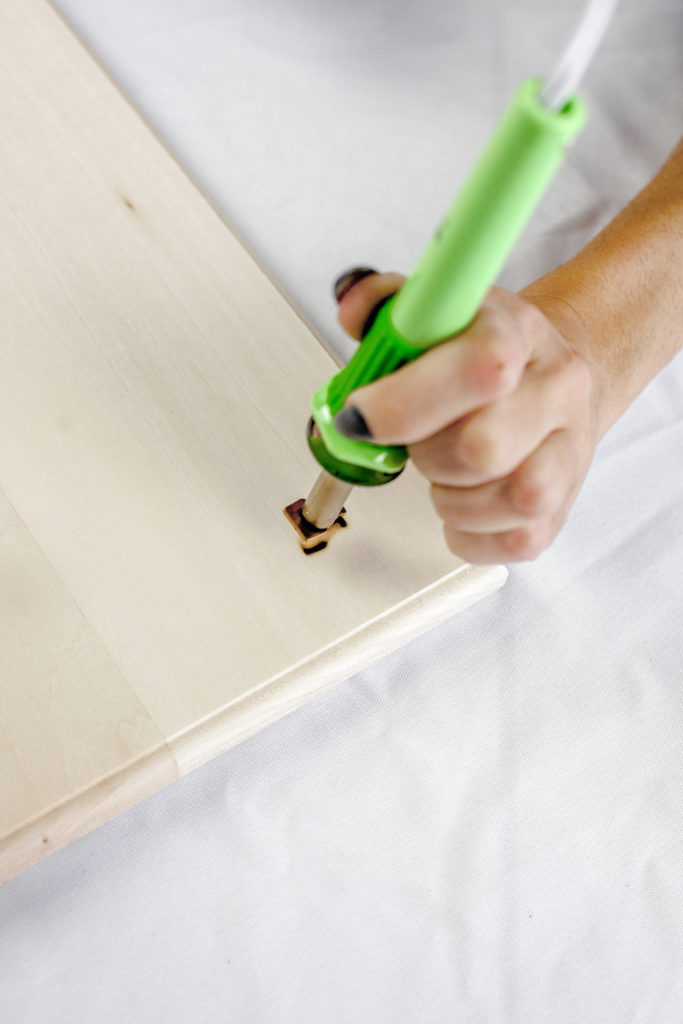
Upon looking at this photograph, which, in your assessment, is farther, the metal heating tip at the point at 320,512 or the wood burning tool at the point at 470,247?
the metal heating tip at the point at 320,512

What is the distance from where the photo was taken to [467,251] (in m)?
0.24

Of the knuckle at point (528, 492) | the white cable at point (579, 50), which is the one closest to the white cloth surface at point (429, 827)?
the knuckle at point (528, 492)

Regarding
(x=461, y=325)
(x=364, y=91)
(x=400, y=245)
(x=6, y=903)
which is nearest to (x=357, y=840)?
(x=6, y=903)

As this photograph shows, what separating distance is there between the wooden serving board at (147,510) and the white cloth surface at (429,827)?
0.19 ft

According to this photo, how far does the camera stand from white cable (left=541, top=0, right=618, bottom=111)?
200mm

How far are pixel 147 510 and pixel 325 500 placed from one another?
9 cm

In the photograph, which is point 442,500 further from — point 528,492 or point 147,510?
point 147,510

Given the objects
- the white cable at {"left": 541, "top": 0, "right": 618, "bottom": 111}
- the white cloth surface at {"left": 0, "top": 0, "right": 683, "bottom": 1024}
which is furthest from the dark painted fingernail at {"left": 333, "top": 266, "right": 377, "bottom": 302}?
the white cloth surface at {"left": 0, "top": 0, "right": 683, "bottom": 1024}

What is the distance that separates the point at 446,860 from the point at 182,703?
0.51 ft

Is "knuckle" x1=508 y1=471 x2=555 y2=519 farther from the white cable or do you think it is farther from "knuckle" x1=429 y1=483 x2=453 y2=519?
the white cable

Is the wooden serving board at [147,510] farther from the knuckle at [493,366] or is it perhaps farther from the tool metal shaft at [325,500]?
the knuckle at [493,366]

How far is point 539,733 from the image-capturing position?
0.47 metres

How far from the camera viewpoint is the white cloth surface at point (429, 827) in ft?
1.34

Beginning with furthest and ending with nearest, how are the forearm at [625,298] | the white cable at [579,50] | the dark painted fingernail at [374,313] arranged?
the forearm at [625,298] < the dark painted fingernail at [374,313] < the white cable at [579,50]
